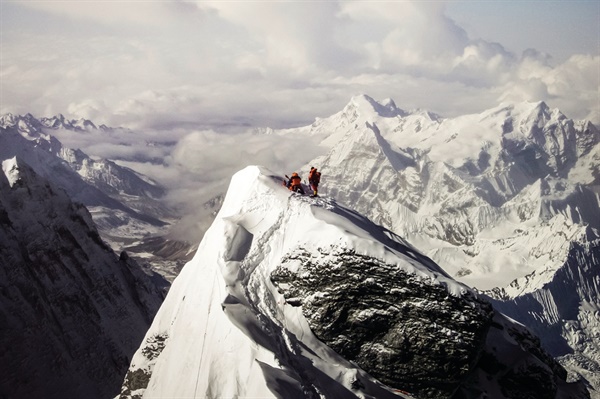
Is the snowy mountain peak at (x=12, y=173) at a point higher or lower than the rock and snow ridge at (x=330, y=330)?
higher

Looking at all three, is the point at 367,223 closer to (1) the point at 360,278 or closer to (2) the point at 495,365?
(1) the point at 360,278

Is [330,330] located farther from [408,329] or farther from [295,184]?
[295,184]

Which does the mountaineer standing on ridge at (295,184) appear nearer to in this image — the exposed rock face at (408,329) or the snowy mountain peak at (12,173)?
the exposed rock face at (408,329)

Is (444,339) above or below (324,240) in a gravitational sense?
below

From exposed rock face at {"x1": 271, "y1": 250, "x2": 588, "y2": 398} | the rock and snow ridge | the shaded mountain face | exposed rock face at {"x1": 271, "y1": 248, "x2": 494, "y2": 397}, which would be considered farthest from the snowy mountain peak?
exposed rock face at {"x1": 271, "y1": 248, "x2": 494, "y2": 397}

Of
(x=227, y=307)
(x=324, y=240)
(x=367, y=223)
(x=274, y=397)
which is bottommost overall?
(x=274, y=397)

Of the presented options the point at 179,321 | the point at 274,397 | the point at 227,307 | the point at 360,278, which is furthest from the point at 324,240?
the point at 179,321

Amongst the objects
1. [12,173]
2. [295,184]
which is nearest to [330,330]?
[295,184]

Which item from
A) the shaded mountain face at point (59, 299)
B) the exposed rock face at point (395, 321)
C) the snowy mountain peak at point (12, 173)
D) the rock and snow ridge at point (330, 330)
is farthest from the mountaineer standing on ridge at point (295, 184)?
the snowy mountain peak at point (12, 173)
